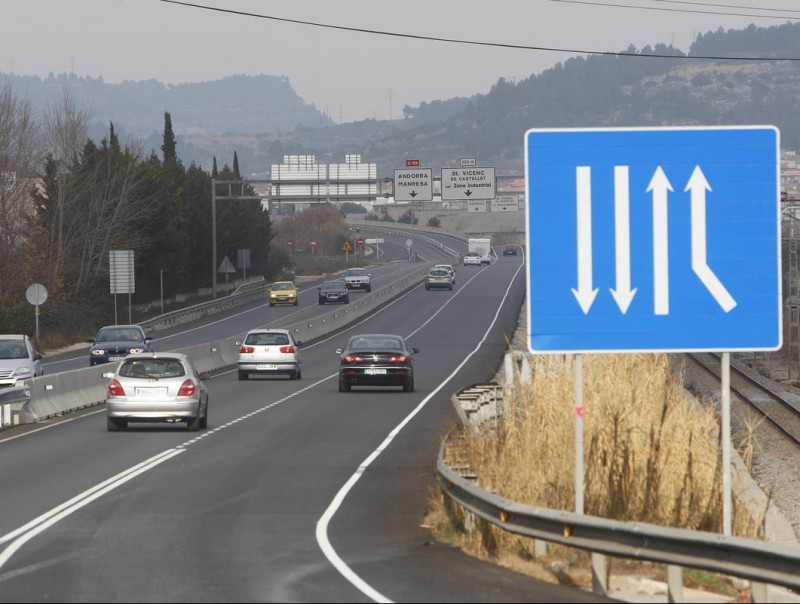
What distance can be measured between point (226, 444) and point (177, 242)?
6612 centimetres

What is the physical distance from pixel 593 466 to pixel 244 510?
15.7ft

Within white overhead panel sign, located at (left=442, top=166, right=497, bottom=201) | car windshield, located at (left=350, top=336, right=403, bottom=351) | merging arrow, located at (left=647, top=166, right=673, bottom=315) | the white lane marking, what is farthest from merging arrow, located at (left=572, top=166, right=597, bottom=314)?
white overhead panel sign, located at (left=442, top=166, right=497, bottom=201)

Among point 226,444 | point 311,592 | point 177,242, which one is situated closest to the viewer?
point 311,592

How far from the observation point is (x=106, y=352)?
158 feet

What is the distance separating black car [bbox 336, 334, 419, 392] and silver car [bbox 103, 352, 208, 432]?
1177 cm

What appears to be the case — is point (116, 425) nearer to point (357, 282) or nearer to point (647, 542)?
point (647, 542)

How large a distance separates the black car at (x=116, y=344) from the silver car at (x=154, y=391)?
19.6 m

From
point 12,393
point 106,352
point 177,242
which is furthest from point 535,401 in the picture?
point 177,242

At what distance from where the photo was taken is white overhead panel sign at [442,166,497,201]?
8019 cm

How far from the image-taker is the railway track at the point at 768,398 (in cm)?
3672

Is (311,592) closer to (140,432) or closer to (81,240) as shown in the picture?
(140,432)

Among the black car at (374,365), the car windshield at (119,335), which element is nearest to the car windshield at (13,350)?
the black car at (374,365)

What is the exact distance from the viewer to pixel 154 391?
2738 cm

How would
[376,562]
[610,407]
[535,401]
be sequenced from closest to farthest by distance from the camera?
[376,562] < [610,407] < [535,401]
